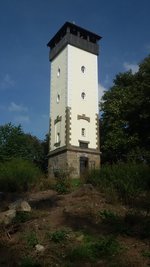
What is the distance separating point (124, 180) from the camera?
13.5m

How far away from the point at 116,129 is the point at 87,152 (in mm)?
3497

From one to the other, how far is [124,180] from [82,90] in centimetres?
2152

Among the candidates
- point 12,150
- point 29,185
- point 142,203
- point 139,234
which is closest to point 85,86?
point 12,150

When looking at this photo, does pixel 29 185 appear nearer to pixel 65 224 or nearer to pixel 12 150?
pixel 65 224

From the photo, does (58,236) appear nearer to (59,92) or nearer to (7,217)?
(7,217)

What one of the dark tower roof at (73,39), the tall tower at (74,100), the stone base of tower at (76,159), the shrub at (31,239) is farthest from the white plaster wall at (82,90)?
the shrub at (31,239)

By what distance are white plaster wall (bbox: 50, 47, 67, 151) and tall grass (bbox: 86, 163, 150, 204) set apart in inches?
677

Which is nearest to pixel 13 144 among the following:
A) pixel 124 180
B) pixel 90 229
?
pixel 124 180

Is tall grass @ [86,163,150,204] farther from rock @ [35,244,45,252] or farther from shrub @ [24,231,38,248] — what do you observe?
rock @ [35,244,45,252]

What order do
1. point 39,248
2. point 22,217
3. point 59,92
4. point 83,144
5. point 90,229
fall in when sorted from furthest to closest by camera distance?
point 59,92, point 83,144, point 22,217, point 90,229, point 39,248

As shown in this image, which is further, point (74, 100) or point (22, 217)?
point (74, 100)

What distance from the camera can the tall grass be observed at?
12.7 metres

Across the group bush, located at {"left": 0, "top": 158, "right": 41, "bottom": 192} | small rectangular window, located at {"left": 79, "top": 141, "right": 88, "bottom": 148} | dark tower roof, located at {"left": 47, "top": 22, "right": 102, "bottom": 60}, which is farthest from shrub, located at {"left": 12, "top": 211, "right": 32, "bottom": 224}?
dark tower roof, located at {"left": 47, "top": 22, "right": 102, "bottom": 60}

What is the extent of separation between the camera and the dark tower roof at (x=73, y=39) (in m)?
34.9
